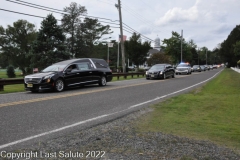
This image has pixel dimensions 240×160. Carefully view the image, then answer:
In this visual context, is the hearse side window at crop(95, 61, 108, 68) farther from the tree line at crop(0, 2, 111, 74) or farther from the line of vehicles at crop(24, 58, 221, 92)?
the tree line at crop(0, 2, 111, 74)

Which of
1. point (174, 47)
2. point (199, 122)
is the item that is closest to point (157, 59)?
point (174, 47)

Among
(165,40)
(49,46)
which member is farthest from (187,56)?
(49,46)

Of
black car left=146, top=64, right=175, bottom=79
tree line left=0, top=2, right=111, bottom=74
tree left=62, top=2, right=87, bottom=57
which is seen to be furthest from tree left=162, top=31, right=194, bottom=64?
black car left=146, top=64, right=175, bottom=79

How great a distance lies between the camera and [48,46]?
45531 mm

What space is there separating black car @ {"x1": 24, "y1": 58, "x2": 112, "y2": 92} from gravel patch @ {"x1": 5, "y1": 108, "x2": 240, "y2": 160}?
27.9 ft

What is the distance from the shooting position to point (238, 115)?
757 cm

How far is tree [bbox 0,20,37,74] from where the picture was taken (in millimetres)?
70312

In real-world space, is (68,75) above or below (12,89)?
above

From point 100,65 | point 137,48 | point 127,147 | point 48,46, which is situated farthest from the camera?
point 48,46

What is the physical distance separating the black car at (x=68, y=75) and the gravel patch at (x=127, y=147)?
8507mm

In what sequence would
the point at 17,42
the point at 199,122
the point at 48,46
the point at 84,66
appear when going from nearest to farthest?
the point at 199,122 → the point at 84,66 → the point at 48,46 → the point at 17,42

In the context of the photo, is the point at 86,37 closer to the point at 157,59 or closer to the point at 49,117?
the point at 157,59

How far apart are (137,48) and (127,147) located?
4031cm

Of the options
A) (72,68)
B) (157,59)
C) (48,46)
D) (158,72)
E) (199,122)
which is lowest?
(199,122)
